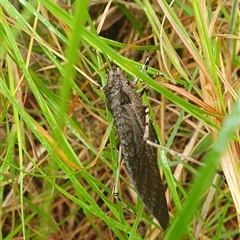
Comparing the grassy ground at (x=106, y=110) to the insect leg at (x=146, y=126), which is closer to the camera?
the grassy ground at (x=106, y=110)

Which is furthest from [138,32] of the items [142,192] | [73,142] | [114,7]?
[142,192]

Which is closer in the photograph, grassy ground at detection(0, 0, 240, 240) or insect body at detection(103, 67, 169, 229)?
grassy ground at detection(0, 0, 240, 240)

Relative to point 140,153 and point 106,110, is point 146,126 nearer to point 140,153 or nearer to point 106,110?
point 140,153

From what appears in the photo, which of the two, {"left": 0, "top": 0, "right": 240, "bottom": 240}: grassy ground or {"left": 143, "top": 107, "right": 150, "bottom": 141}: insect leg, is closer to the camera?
{"left": 0, "top": 0, "right": 240, "bottom": 240}: grassy ground

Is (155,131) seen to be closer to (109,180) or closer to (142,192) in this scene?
(142,192)
